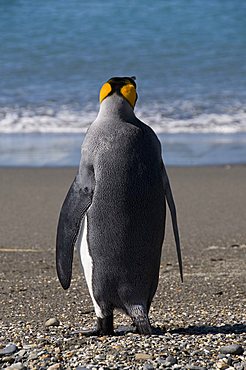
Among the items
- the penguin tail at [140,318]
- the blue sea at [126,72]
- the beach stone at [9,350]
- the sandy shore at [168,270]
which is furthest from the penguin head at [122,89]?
the blue sea at [126,72]

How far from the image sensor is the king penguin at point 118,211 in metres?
3.84

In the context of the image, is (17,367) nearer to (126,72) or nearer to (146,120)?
(146,120)

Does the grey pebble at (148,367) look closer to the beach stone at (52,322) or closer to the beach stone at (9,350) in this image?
the beach stone at (9,350)

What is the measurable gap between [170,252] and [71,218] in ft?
7.66

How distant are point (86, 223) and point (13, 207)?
147 inches

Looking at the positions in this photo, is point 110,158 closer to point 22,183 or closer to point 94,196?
point 94,196

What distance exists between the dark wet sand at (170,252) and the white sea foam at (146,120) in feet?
9.42

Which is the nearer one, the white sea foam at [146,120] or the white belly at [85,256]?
the white belly at [85,256]

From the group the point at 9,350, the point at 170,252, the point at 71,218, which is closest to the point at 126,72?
the point at 170,252

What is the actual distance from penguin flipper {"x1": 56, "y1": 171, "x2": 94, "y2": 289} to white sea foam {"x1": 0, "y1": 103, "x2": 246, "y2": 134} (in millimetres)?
7685

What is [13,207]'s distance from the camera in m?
7.58

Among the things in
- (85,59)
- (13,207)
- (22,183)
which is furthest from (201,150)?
(85,59)

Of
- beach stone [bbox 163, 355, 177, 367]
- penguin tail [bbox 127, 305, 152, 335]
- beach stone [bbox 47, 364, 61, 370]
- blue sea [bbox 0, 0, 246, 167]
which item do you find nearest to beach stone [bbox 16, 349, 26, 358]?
beach stone [bbox 47, 364, 61, 370]

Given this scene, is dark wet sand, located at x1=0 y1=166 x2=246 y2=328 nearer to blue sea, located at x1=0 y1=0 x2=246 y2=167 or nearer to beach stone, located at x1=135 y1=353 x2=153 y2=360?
beach stone, located at x1=135 y1=353 x2=153 y2=360
